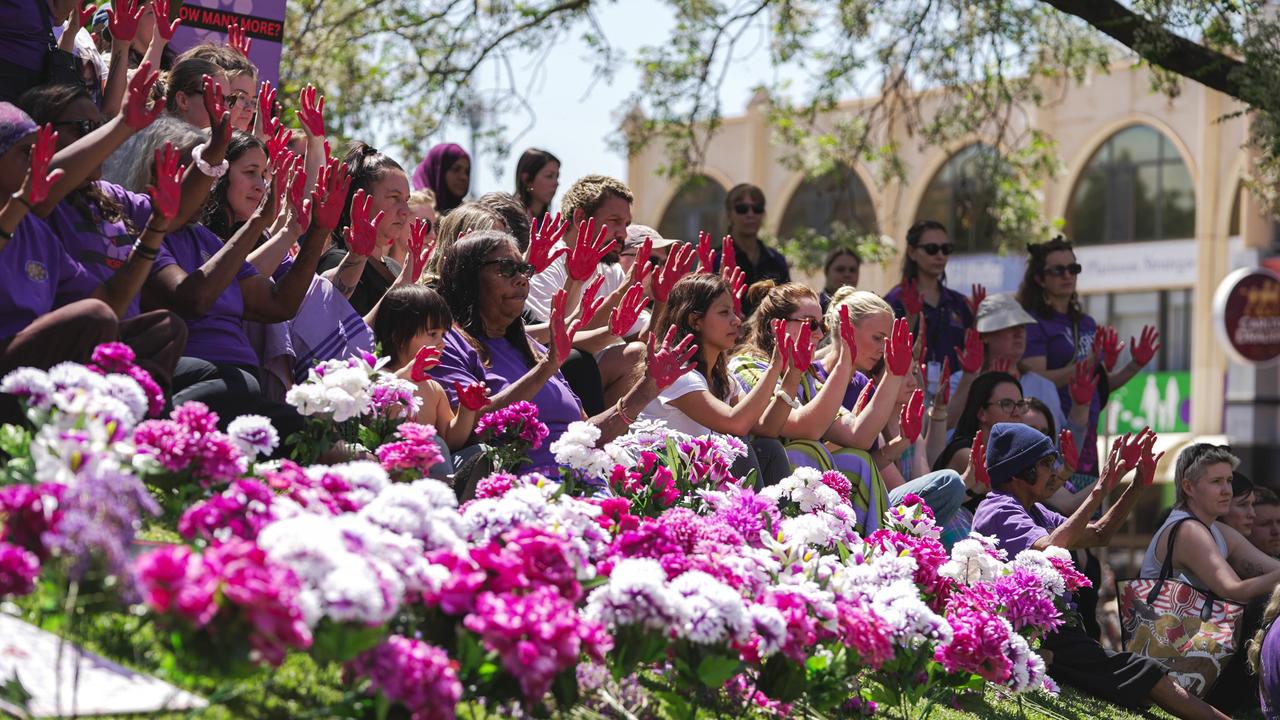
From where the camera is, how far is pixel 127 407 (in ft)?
12.3

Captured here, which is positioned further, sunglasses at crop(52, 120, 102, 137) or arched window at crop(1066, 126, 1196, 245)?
arched window at crop(1066, 126, 1196, 245)

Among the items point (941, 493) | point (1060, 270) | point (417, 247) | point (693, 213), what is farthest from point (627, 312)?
point (693, 213)

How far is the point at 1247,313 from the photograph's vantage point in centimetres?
2092

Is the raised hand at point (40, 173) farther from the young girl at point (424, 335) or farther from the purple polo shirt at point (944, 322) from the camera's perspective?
the purple polo shirt at point (944, 322)

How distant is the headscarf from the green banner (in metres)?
28.5

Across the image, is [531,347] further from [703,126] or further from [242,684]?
[703,126]

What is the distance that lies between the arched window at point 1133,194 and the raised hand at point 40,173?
2958 centimetres

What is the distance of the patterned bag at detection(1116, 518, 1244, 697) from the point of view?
25.1 ft

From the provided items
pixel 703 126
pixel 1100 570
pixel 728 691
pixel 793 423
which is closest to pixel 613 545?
pixel 728 691

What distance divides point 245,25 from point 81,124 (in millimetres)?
3080

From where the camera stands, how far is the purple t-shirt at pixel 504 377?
5.86 metres

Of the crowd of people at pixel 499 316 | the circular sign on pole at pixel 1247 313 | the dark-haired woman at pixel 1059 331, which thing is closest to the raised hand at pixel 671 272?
the crowd of people at pixel 499 316

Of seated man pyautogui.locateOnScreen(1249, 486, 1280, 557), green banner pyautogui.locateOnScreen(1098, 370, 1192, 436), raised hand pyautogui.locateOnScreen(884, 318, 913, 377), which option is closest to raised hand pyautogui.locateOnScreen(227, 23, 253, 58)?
raised hand pyautogui.locateOnScreen(884, 318, 913, 377)

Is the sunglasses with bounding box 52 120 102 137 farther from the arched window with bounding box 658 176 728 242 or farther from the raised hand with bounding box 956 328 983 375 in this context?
the arched window with bounding box 658 176 728 242
